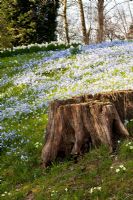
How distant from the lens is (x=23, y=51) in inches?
914

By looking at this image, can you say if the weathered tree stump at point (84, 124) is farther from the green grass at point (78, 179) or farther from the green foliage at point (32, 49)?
the green foliage at point (32, 49)

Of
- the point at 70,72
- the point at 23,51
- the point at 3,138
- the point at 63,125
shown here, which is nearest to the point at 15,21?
the point at 23,51

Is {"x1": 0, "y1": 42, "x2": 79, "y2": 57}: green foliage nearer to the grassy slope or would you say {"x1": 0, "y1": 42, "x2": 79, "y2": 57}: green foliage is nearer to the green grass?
the grassy slope

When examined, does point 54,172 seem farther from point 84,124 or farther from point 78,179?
point 84,124

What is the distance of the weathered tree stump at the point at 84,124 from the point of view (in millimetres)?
7969

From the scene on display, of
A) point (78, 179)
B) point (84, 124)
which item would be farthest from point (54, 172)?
point (84, 124)

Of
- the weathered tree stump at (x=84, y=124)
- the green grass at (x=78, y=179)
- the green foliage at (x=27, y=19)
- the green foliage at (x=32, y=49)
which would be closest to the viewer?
the green grass at (x=78, y=179)

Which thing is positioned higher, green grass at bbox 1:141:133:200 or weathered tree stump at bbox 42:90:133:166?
weathered tree stump at bbox 42:90:133:166

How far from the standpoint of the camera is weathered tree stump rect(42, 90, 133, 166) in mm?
7969

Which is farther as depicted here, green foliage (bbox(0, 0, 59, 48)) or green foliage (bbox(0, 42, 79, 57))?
green foliage (bbox(0, 0, 59, 48))

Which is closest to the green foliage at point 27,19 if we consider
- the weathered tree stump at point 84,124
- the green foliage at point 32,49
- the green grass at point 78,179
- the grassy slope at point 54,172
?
the green foliage at point 32,49

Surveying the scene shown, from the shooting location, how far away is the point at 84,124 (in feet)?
26.8

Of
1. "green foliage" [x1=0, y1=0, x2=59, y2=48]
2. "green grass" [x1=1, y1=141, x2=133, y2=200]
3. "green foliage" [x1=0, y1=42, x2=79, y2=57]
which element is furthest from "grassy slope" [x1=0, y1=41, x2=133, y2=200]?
"green foliage" [x1=0, y1=0, x2=59, y2=48]

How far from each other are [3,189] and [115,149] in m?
2.36
